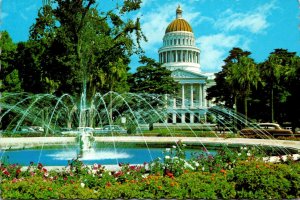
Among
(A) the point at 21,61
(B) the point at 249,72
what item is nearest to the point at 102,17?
(A) the point at 21,61

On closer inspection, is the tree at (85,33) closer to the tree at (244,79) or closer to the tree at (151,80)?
the tree at (244,79)

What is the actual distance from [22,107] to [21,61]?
4538 millimetres

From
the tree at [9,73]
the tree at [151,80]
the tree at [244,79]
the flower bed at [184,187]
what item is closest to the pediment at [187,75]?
the tree at [151,80]

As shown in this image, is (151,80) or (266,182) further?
(151,80)

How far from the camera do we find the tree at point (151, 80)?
49219mm

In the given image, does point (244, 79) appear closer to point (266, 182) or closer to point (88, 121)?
point (88, 121)

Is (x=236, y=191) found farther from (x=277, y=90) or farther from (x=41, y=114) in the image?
(x=277, y=90)

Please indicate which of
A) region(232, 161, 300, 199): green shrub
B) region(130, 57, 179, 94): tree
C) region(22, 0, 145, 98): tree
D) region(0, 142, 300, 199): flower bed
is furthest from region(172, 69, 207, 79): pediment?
region(232, 161, 300, 199): green shrub

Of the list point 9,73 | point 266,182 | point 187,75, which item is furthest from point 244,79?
point 187,75

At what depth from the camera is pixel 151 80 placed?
50.3 metres

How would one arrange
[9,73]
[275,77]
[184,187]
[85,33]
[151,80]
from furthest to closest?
[151,80] → [275,77] → [9,73] → [85,33] → [184,187]

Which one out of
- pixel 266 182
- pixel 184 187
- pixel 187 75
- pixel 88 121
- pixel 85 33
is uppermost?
pixel 187 75

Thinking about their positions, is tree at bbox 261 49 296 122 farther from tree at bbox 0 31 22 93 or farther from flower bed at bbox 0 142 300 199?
flower bed at bbox 0 142 300 199

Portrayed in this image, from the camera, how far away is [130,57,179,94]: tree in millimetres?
49219
